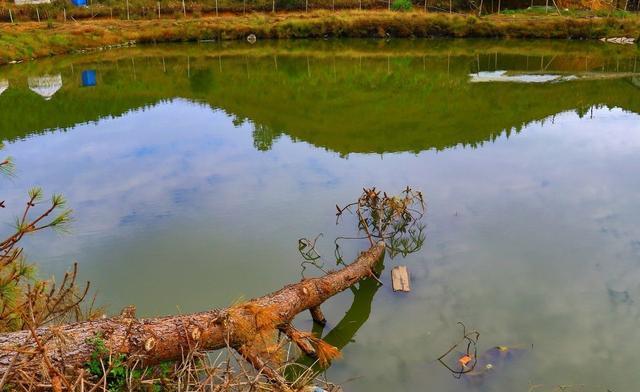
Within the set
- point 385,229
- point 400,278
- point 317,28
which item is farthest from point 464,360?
point 317,28

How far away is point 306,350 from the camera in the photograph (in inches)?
222

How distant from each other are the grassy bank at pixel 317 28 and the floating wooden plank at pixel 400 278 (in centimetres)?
2710

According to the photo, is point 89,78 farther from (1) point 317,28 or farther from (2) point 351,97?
(1) point 317,28

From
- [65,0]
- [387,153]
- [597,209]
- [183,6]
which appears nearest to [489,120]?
[387,153]

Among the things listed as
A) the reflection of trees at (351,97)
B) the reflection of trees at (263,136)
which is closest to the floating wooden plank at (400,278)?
the reflection of trees at (351,97)

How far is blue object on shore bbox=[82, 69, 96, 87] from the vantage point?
74.2 feet

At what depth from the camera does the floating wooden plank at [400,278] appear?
23.5 ft

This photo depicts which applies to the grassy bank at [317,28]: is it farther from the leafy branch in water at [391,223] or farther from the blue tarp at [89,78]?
the leafy branch in water at [391,223]

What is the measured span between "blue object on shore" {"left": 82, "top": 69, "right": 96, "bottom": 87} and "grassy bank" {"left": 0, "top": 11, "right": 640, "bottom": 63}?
536 cm

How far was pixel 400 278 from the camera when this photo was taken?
288 inches

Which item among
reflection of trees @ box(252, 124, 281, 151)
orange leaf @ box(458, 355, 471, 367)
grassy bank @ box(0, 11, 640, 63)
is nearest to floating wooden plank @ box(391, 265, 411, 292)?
orange leaf @ box(458, 355, 471, 367)

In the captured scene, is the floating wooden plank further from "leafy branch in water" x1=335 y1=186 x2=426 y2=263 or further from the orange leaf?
the orange leaf

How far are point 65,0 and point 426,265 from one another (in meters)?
38.8

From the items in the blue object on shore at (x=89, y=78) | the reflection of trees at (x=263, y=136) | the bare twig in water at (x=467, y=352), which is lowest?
the bare twig in water at (x=467, y=352)
